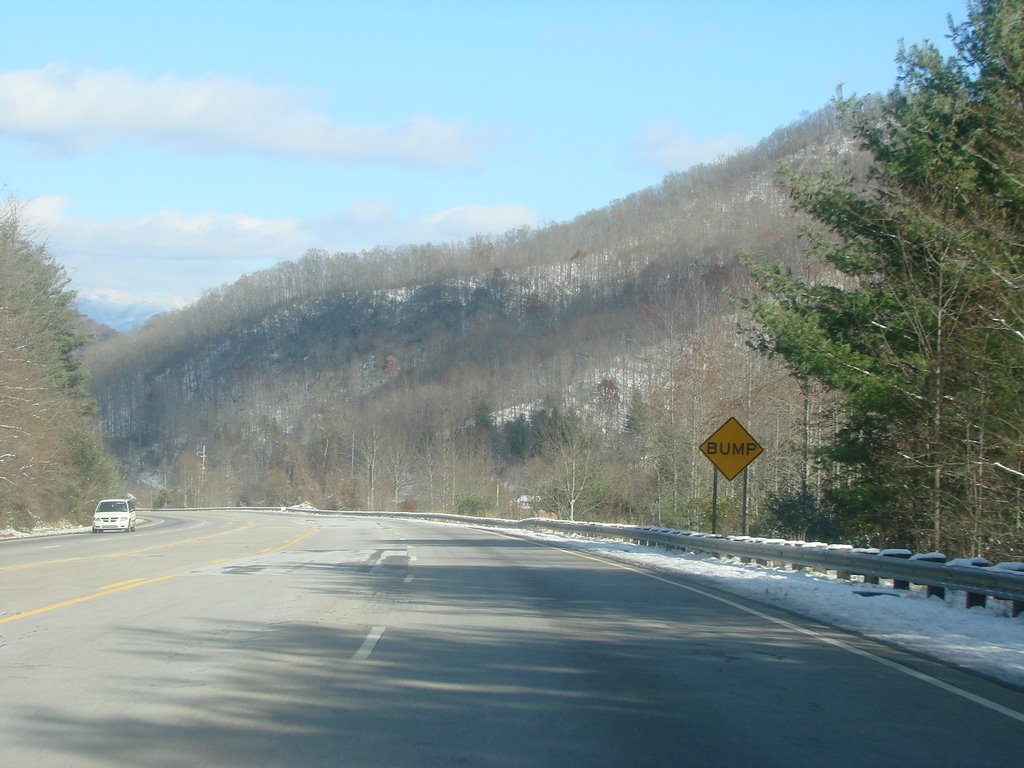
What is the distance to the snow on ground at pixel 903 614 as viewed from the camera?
32.5 ft

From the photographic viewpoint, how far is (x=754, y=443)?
24.6 meters

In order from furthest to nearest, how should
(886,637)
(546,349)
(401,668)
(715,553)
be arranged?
(546,349), (715,553), (886,637), (401,668)

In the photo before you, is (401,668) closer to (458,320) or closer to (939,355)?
(939,355)

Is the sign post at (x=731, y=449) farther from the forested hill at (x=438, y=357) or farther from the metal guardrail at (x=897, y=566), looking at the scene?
the forested hill at (x=438, y=357)

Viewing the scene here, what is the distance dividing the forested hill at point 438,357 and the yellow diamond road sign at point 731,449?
107ft

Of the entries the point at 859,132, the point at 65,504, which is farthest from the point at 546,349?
the point at 859,132

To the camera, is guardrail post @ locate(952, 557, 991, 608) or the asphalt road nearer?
the asphalt road

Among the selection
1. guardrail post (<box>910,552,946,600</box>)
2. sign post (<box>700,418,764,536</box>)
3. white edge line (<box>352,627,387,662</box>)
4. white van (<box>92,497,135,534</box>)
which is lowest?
white van (<box>92,497,135,534</box>)

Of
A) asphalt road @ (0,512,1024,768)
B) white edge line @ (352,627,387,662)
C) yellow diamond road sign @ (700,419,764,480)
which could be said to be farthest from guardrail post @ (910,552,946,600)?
yellow diamond road sign @ (700,419,764,480)

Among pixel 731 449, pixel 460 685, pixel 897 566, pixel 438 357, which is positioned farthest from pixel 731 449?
pixel 438 357

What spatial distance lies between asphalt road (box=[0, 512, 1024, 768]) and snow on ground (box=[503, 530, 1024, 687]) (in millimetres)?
597

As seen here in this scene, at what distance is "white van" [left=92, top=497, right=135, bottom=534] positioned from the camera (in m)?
43.6

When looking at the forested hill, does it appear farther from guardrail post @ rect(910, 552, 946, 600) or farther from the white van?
guardrail post @ rect(910, 552, 946, 600)

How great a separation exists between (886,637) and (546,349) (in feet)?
407
